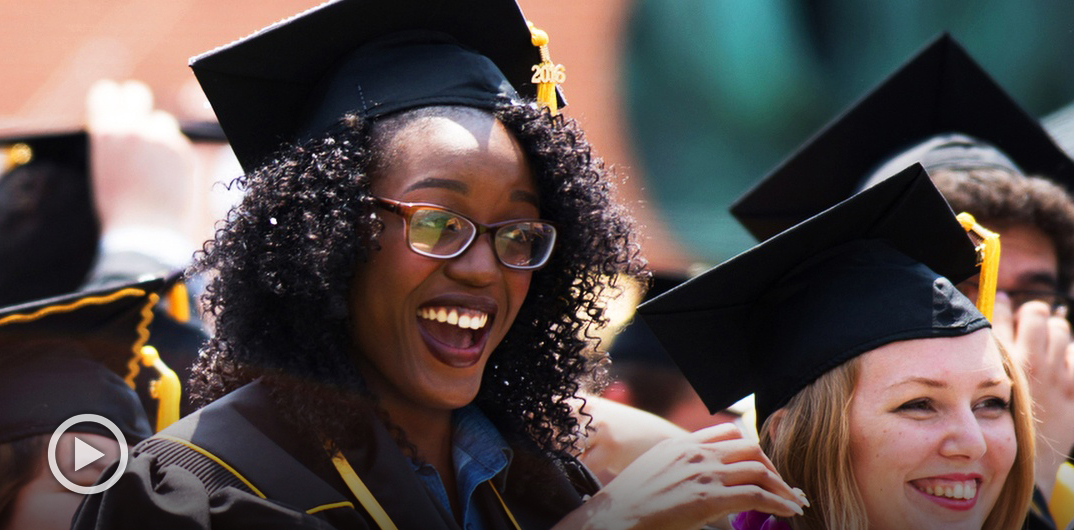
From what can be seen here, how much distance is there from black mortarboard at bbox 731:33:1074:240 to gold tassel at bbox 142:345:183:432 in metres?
1.80

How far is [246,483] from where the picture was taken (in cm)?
192

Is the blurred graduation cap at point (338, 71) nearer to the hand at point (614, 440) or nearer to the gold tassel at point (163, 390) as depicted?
the gold tassel at point (163, 390)

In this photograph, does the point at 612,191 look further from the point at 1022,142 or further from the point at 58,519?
the point at 1022,142

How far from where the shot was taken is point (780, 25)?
784 centimetres

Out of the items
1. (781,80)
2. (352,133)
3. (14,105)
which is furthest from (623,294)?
(781,80)

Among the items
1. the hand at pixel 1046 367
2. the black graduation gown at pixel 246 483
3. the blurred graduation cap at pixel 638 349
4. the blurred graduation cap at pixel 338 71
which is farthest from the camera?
the blurred graduation cap at pixel 638 349

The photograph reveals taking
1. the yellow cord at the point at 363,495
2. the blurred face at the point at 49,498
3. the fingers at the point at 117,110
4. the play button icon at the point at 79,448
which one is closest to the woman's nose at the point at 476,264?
the yellow cord at the point at 363,495

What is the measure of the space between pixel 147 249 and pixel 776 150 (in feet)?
16.8

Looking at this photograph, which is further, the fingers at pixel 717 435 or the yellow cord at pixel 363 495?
the fingers at pixel 717 435

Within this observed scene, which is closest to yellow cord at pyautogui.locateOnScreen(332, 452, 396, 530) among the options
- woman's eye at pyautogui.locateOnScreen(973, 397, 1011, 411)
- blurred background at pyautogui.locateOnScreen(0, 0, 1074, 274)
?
woman's eye at pyautogui.locateOnScreen(973, 397, 1011, 411)

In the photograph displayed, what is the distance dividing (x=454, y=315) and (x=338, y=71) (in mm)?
537

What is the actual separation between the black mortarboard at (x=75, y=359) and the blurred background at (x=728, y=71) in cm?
498

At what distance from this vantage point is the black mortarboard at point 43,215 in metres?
3.83

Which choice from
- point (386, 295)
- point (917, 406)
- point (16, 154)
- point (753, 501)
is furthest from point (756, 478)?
point (16, 154)
